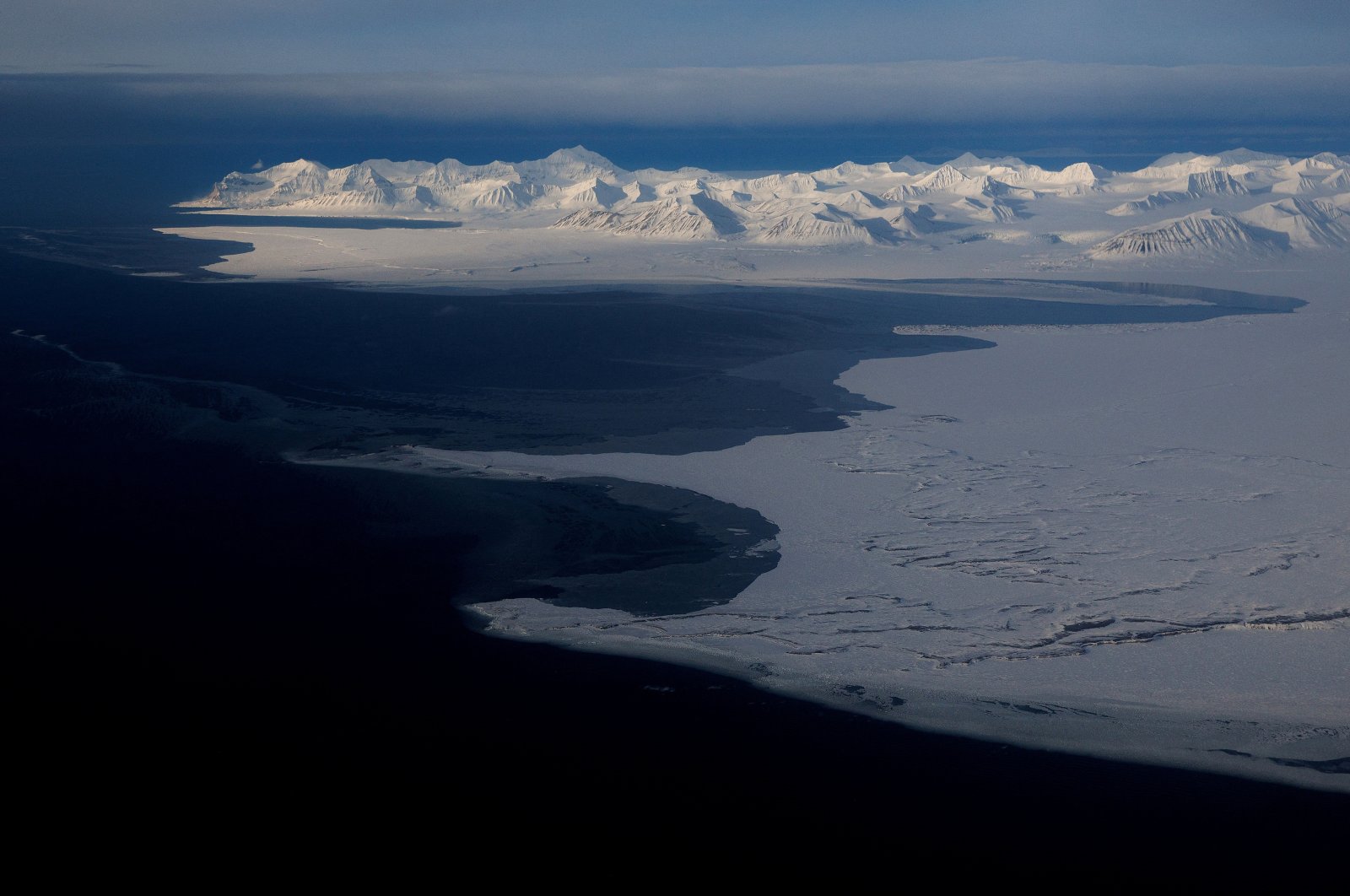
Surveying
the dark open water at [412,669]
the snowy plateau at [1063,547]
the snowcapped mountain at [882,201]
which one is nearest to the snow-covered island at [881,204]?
the snowcapped mountain at [882,201]

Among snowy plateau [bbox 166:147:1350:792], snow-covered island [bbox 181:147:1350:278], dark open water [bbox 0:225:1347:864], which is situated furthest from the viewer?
snow-covered island [bbox 181:147:1350:278]

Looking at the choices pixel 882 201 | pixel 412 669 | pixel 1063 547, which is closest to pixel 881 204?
pixel 882 201

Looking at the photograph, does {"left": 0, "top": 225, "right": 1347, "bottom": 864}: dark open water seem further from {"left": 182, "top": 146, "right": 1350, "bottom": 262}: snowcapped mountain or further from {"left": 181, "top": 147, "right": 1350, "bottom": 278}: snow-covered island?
{"left": 182, "top": 146, "right": 1350, "bottom": 262}: snowcapped mountain

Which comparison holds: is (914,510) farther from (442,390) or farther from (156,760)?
(442,390)

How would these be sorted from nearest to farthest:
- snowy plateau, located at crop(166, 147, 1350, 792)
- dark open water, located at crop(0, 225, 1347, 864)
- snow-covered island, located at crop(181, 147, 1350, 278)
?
dark open water, located at crop(0, 225, 1347, 864) < snowy plateau, located at crop(166, 147, 1350, 792) < snow-covered island, located at crop(181, 147, 1350, 278)

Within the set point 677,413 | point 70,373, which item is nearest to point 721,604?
point 677,413

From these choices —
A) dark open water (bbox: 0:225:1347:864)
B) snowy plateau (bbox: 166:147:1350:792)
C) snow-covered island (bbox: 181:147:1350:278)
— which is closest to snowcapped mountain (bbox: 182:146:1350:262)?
snow-covered island (bbox: 181:147:1350:278)

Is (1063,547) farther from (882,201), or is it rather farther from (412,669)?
(882,201)

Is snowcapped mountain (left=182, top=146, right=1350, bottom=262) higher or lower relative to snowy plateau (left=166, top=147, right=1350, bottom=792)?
higher
